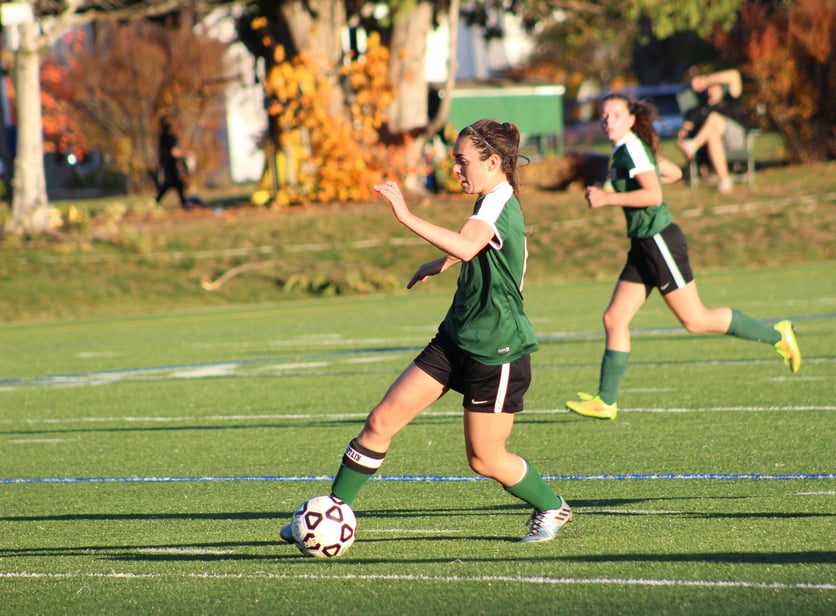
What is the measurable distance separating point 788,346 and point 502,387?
4.73 metres

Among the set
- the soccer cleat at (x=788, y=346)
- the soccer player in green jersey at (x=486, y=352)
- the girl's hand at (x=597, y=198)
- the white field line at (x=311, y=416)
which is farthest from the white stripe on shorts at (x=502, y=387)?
the soccer cleat at (x=788, y=346)

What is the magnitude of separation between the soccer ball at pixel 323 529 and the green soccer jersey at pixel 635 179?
4.06 m

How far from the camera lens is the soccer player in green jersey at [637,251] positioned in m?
8.84

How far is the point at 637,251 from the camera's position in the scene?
29.7 ft

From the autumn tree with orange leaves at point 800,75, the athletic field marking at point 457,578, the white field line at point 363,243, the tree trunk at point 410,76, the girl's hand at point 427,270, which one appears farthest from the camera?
the autumn tree with orange leaves at point 800,75

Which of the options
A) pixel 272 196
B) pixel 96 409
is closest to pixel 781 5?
pixel 272 196

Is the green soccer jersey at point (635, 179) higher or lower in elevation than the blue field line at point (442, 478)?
higher

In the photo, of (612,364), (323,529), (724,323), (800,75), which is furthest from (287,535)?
(800,75)

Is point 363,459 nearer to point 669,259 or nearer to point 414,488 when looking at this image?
point 414,488

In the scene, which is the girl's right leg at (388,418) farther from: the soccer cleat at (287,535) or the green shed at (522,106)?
the green shed at (522,106)

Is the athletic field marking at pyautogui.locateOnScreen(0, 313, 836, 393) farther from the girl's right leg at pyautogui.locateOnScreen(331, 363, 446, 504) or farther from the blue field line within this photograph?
the girl's right leg at pyautogui.locateOnScreen(331, 363, 446, 504)

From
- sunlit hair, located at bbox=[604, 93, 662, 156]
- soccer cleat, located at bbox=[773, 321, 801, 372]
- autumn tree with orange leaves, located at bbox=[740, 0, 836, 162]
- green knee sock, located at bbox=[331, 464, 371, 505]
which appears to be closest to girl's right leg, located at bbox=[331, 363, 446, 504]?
green knee sock, located at bbox=[331, 464, 371, 505]

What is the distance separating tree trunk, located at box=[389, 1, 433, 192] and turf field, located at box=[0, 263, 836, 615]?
15008mm

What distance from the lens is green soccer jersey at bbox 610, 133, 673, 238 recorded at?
8.99m
